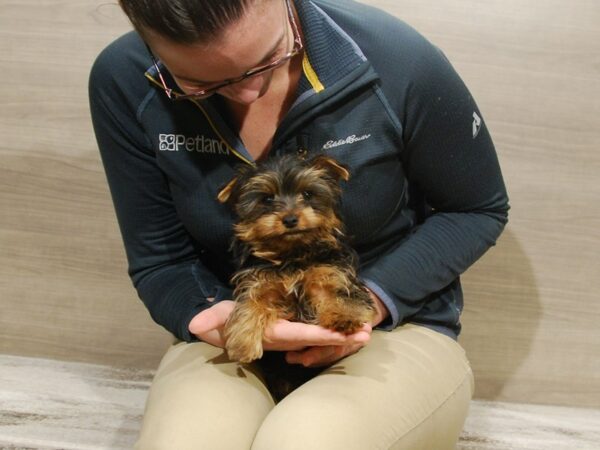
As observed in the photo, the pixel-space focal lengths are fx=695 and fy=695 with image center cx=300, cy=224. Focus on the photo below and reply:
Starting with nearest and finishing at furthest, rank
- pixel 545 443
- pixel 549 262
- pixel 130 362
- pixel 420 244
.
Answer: pixel 420 244 < pixel 545 443 < pixel 549 262 < pixel 130 362

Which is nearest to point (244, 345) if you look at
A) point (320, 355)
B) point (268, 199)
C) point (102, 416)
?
point (320, 355)

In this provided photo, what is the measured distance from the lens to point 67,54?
1950 millimetres

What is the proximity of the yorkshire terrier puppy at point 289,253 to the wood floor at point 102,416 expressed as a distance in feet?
2.35

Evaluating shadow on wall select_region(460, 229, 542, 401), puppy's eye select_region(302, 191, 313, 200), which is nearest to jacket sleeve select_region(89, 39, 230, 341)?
puppy's eye select_region(302, 191, 313, 200)

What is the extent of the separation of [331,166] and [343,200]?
3.6 inches

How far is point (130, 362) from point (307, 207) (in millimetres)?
1179

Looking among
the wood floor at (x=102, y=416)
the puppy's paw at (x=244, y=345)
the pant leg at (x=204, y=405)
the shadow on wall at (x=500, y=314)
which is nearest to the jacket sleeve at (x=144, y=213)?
the pant leg at (x=204, y=405)

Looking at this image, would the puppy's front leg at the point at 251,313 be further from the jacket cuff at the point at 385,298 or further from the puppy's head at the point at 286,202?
the jacket cuff at the point at 385,298

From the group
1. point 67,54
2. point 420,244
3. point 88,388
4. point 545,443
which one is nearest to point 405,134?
point 420,244

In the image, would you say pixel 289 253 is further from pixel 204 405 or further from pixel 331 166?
pixel 204 405

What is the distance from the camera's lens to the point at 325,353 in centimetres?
127

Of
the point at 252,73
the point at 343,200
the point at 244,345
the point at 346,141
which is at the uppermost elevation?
the point at 252,73

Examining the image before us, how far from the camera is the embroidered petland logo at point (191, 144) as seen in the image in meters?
1.35

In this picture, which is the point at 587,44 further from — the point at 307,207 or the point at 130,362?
the point at 130,362
